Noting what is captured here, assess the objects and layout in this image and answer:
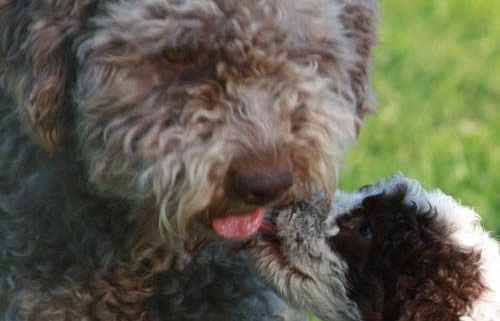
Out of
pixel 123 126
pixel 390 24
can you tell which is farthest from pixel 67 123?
pixel 390 24

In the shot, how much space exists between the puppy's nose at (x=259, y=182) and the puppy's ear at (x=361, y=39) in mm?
667

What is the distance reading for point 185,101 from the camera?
481cm

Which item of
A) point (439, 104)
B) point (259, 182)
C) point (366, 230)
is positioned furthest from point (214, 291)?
point (439, 104)

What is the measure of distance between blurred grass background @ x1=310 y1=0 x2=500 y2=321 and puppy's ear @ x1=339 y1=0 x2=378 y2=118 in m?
1.77

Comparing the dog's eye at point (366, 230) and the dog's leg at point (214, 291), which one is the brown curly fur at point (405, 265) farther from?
the dog's leg at point (214, 291)

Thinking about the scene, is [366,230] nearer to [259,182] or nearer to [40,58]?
[259,182]

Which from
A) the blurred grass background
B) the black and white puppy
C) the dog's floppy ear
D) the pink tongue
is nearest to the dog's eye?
the black and white puppy

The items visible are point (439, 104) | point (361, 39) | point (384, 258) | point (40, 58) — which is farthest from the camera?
point (439, 104)

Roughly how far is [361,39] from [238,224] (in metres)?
0.80

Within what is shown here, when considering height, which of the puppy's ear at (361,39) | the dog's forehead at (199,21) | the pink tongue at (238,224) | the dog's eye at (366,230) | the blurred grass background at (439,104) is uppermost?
the dog's forehead at (199,21)

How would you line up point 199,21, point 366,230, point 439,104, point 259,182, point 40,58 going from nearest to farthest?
point 259,182
point 199,21
point 40,58
point 366,230
point 439,104

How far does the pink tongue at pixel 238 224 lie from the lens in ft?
16.0

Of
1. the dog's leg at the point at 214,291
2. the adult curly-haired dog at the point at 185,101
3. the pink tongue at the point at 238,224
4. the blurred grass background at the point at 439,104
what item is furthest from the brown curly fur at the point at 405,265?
the blurred grass background at the point at 439,104

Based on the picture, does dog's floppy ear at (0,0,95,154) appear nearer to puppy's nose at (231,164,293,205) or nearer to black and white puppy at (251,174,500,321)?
puppy's nose at (231,164,293,205)
